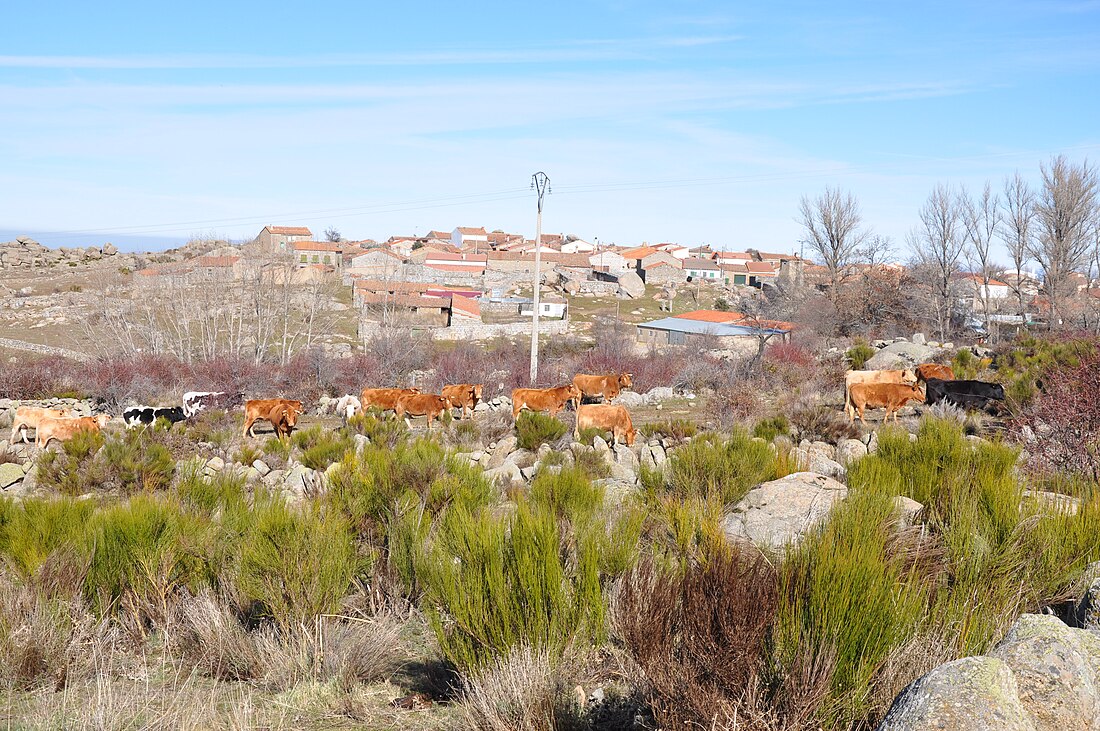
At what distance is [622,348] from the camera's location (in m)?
33.5

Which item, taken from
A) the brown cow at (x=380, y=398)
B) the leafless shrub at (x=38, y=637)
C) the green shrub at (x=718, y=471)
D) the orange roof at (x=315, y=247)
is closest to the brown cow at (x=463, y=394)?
the brown cow at (x=380, y=398)

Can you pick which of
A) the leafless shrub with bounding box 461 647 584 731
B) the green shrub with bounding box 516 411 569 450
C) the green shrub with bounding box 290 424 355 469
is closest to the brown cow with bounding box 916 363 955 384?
the green shrub with bounding box 516 411 569 450

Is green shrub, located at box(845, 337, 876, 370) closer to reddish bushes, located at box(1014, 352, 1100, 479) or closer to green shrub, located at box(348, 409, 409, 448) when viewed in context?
green shrub, located at box(348, 409, 409, 448)

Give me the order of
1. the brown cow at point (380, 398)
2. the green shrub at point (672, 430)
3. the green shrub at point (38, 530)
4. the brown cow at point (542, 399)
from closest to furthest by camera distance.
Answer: the green shrub at point (38, 530) < the green shrub at point (672, 430) < the brown cow at point (542, 399) < the brown cow at point (380, 398)

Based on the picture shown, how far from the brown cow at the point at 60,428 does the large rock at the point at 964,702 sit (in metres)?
16.8

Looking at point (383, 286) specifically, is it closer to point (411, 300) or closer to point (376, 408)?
point (411, 300)

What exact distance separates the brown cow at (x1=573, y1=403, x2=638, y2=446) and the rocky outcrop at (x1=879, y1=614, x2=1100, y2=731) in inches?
508

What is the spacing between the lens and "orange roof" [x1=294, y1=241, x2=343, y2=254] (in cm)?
8900

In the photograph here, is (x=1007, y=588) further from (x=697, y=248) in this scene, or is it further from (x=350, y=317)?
(x=697, y=248)

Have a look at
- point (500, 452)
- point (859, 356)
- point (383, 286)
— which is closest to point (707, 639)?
point (500, 452)

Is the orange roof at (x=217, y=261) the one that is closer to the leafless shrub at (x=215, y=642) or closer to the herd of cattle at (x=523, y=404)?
the herd of cattle at (x=523, y=404)

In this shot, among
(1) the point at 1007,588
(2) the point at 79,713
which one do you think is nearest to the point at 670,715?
(1) the point at 1007,588

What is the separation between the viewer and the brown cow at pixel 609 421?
16188 millimetres

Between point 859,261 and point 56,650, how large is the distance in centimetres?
6645
